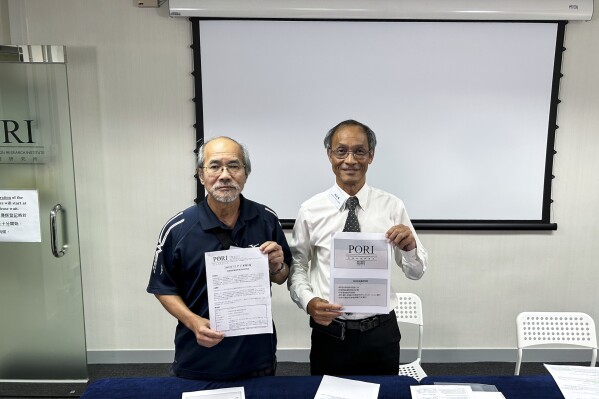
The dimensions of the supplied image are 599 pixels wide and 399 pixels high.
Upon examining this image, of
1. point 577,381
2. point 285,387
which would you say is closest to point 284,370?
point 285,387

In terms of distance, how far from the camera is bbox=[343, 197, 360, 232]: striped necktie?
1828mm

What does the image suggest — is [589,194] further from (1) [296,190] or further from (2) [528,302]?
(1) [296,190]

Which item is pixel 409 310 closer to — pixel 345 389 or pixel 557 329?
pixel 557 329

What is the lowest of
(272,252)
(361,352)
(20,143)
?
(361,352)

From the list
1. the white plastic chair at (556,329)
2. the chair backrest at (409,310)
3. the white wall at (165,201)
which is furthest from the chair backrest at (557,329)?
the white wall at (165,201)

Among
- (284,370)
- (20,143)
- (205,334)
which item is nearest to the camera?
(205,334)

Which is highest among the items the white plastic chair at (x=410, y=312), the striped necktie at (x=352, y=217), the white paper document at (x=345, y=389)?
the striped necktie at (x=352, y=217)

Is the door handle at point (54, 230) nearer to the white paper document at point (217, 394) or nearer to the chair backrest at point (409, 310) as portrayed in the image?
the white paper document at point (217, 394)

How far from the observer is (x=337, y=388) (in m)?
1.59

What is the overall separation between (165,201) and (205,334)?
71.7 inches

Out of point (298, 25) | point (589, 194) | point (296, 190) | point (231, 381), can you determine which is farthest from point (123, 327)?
point (589, 194)

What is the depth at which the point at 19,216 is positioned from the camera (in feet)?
9.20

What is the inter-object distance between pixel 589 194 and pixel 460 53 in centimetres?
138

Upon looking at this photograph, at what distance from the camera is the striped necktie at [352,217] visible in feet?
6.00
